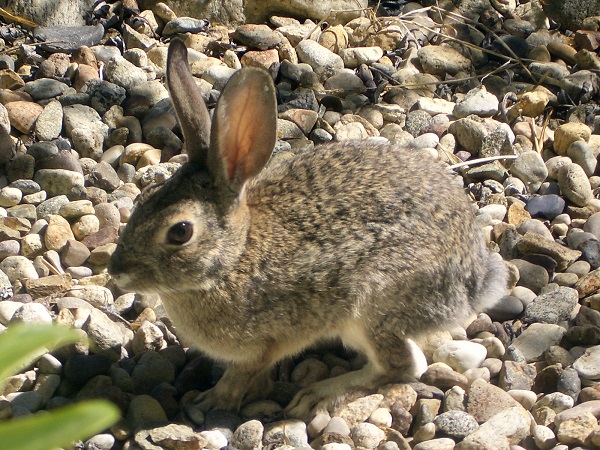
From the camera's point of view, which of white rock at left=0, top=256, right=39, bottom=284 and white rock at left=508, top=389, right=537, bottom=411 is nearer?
white rock at left=508, top=389, right=537, bottom=411

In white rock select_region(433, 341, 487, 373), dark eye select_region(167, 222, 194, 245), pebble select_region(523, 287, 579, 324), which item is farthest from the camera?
pebble select_region(523, 287, 579, 324)

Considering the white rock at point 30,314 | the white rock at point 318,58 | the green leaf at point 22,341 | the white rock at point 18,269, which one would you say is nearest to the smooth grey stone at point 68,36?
the white rock at point 318,58

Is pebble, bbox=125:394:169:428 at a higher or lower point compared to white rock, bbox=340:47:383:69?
lower

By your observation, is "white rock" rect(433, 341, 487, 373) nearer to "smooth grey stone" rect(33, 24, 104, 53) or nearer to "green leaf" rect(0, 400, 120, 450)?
"green leaf" rect(0, 400, 120, 450)

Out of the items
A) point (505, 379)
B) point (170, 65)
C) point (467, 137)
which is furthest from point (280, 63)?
point (505, 379)

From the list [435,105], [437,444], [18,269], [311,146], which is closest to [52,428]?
[437,444]

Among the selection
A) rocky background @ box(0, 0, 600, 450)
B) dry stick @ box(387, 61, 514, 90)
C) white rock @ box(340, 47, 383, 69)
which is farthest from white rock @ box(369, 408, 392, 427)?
white rock @ box(340, 47, 383, 69)

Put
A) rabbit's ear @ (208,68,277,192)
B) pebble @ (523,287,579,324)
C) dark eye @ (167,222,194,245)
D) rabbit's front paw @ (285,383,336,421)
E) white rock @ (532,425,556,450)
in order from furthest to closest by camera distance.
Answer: pebble @ (523,287,579,324), rabbit's front paw @ (285,383,336,421), white rock @ (532,425,556,450), dark eye @ (167,222,194,245), rabbit's ear @ (208,68,277,192)

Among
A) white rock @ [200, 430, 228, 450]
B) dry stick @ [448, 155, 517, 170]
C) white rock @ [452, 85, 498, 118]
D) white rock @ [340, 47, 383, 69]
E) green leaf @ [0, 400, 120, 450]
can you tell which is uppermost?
green leaf @ [0, 400, 120, 450]
